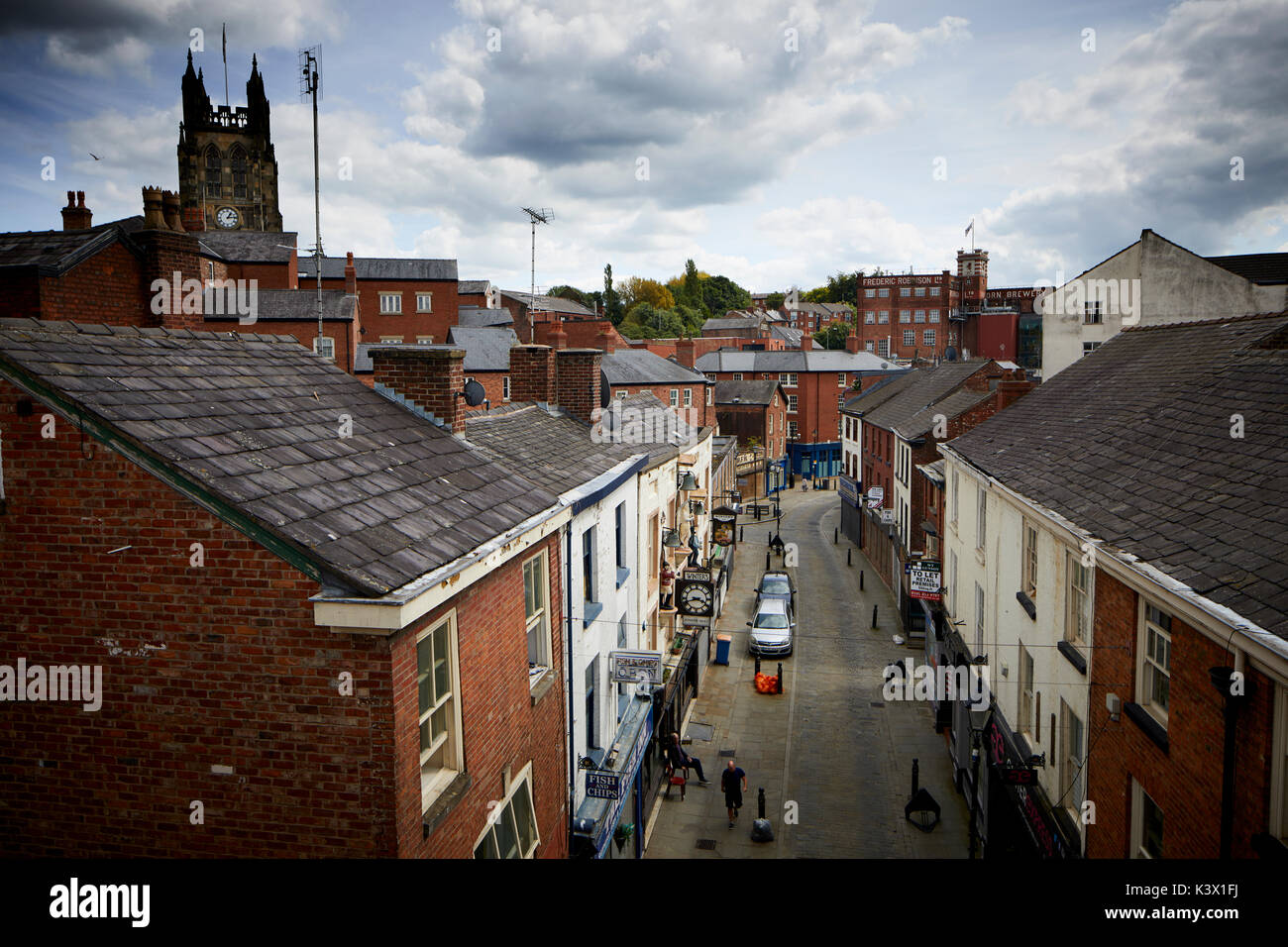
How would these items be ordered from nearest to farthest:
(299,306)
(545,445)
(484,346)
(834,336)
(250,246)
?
(545,445) < (299,306) < (484,346) < (250,246) < (834,336)

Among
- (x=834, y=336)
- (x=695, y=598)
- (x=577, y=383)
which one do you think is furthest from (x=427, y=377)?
(x=834, y=336)

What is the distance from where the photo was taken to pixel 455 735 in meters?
6.99

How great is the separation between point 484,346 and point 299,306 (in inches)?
388

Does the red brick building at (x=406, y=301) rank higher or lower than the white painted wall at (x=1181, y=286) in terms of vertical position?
higher

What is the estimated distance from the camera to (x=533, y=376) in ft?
57.8

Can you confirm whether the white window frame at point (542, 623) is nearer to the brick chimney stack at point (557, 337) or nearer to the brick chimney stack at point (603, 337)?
the brick chimney stack at point (557, 337)

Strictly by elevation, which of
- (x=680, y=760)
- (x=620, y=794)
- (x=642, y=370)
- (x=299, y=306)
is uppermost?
(x=299, y=306)

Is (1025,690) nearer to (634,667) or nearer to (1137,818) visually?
(1137,818)

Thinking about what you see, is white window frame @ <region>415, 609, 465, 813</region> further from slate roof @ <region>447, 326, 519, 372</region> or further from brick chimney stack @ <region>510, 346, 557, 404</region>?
slate roof @ <region>447, 326, 519, 372</region>

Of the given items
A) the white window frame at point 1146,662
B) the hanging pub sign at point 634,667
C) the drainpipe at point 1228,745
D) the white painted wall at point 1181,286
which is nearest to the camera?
the drainpipe at point 1228,745

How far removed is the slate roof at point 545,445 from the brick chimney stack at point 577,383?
2.07 ft

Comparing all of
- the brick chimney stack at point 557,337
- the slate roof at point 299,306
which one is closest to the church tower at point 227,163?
the slate roof at point 299,306

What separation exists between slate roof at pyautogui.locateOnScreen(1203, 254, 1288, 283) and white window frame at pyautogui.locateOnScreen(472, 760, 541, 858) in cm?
3504

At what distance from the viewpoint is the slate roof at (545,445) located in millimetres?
11008
